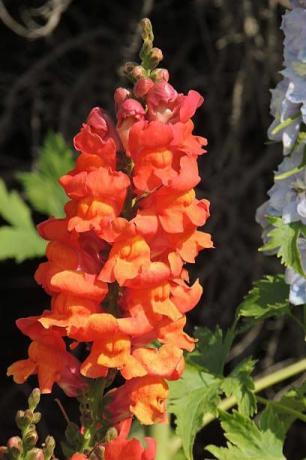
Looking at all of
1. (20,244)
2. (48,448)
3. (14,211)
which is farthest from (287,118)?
(14,211)

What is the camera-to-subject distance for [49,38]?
2.88 m

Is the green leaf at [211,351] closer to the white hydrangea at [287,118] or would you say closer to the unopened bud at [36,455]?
the white hydrangea at [287,118]

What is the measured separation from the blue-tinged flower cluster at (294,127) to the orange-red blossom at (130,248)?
0.77 feet

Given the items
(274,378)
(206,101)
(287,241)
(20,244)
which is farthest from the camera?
(206,101)

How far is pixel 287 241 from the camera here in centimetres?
132

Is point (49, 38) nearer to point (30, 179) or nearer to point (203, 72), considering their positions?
point (203, 72)

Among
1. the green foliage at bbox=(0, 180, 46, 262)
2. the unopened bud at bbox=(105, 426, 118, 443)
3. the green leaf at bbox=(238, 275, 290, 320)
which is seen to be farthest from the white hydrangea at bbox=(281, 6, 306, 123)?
the green foliage at bbox=(0, 180, 46, 262)

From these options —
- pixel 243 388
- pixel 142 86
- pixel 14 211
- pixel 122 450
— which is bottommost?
pixel 14 211

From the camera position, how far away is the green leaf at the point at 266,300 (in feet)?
4.60

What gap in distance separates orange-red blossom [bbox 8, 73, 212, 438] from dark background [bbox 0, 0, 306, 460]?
4.65 ft

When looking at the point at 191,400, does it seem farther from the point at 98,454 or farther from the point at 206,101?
the point at 206,101

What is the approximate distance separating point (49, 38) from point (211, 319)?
0.84 meters

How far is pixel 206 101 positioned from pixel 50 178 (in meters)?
0.60

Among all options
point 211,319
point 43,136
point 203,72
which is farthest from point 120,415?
point 43,136
